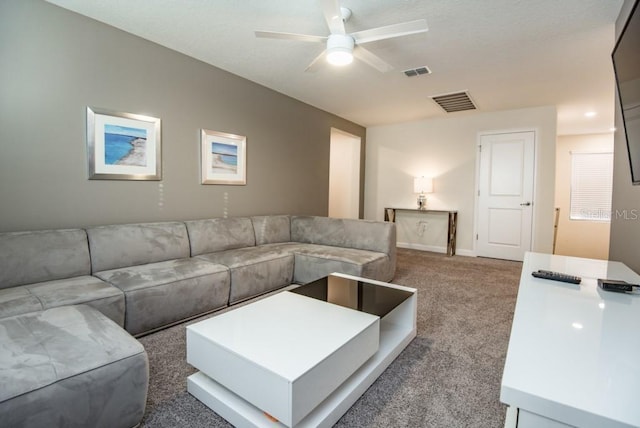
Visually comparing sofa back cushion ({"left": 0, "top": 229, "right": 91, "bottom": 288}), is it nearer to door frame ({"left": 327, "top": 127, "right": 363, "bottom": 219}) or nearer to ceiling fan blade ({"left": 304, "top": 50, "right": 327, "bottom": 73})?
ceiling fan blade ({"left": 304, "top": 50, "right": 327, "bottom": 73})

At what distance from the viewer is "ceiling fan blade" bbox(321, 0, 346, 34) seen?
6.12 feet

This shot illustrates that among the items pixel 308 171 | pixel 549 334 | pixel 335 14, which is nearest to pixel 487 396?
pixel 549 334

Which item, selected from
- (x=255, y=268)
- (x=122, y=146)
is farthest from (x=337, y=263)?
(x=122, y=146)

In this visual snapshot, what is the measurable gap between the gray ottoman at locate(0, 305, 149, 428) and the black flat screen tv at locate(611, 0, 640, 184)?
2.49 meters

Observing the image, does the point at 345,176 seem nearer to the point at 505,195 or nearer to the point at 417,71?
the point at 505,195

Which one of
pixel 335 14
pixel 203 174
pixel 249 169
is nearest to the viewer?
pixel 335 14

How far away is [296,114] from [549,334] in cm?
416

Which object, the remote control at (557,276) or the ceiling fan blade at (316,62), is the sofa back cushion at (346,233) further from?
the remote control at (557,276)

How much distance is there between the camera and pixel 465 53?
9.54ft

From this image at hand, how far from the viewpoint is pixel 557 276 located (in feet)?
A: 4.81

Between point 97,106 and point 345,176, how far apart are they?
4563mm

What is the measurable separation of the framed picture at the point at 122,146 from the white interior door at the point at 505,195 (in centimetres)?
476

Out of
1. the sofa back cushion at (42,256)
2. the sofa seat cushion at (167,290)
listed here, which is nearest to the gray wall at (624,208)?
the sofa seat cushion at (167,290)

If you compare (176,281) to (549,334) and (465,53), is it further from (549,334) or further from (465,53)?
(465,53)
